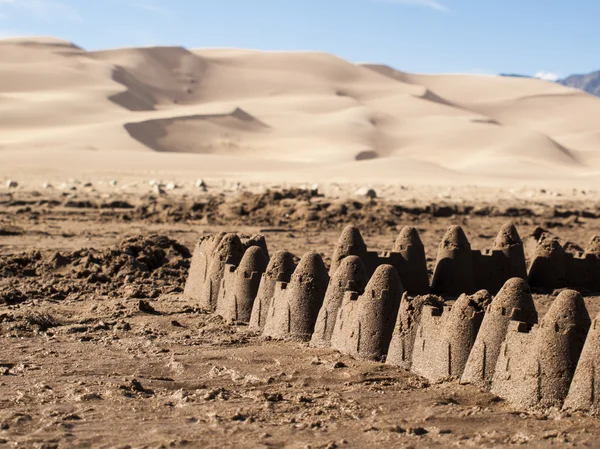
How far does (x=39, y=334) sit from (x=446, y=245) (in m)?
4.65

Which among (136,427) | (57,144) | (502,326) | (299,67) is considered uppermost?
(299,67)

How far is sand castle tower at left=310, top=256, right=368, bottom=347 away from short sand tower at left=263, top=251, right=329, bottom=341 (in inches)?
7.4

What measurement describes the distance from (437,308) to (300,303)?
58.3 inches

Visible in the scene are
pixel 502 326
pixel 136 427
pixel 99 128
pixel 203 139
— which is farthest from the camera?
pixel 203 139

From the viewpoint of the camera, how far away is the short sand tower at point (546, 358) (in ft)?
19.1

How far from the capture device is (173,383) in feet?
21.4

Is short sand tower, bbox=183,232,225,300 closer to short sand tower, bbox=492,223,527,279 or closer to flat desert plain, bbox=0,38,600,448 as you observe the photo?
flat desert plain, bbox=0,38,600,448

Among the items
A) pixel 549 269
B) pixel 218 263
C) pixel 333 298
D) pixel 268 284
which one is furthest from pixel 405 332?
pixel 549 269

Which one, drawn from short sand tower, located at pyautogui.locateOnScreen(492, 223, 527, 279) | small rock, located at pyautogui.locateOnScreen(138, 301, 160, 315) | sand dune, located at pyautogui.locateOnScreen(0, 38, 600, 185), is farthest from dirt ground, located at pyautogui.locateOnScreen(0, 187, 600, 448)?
sand dune, located at pyautogui.locateOnScreen(0, 38, 600, 185)

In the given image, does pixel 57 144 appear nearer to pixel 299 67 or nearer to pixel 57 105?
pixel 57 105

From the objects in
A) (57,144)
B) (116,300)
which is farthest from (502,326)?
(57,144)

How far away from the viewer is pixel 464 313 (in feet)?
21.7

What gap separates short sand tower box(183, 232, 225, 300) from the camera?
32.5ft

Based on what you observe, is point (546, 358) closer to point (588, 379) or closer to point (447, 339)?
point (588, 379)
